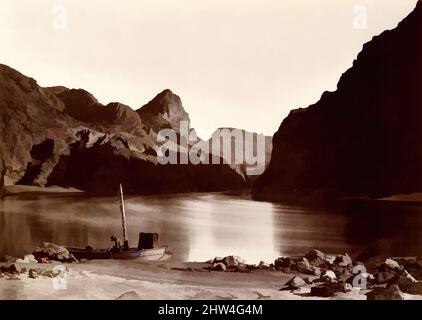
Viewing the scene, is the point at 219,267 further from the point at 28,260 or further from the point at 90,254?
the point at 28,260

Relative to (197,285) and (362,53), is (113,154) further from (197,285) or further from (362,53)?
(362,53)

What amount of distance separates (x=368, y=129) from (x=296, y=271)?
80.2 inches

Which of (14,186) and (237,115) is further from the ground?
(237,115)

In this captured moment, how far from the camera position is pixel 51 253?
7.50 metres

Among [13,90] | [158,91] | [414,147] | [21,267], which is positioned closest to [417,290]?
[414,147]

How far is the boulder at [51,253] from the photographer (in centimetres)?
750

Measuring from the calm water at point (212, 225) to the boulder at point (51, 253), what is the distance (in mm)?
93

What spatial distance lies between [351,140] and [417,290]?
6.51ft

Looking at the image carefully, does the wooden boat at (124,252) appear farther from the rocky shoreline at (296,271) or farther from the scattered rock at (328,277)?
the scattered rock at (328,277)

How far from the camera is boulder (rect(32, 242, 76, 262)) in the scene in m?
7.50

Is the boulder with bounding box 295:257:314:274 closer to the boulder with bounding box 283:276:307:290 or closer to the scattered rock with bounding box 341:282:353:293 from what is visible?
the boulder with bounding box 283:276:307:290

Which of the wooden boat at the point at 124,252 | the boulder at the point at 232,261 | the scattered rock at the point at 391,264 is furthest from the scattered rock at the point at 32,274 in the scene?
the scattered rock at the point at 391,264

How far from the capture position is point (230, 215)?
7688 millimetres

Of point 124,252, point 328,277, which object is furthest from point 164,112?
point 328,277
